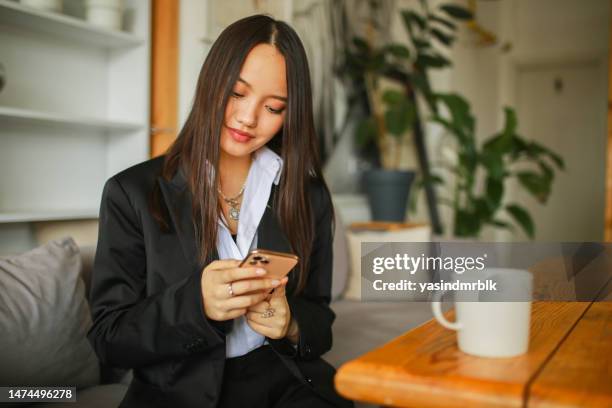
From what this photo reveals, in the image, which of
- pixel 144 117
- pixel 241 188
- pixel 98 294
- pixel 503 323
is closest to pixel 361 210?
pixel 144 117

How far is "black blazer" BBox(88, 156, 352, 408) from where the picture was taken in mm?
996

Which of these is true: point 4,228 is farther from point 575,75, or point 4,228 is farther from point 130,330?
point 575,75

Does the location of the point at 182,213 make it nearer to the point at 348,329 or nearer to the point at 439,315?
the point at 439,315

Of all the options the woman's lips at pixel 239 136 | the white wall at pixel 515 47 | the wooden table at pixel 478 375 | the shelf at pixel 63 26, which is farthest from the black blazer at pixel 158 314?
the white wall at pixel 515 47

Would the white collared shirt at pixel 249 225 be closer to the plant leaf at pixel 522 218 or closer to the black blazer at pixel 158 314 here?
the black blazer at pixel 158 314

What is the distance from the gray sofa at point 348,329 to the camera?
4.46ft

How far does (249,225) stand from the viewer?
1.21 m

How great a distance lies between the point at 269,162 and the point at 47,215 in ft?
3.13

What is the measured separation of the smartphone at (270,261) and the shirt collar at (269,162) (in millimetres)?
477

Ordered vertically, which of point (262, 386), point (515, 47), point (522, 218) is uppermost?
point (515, 47)

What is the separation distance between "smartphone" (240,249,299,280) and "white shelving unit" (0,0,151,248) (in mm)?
1287

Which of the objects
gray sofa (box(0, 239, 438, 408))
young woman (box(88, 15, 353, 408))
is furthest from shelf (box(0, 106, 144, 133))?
young woman (box(88, 15, 353, 408))

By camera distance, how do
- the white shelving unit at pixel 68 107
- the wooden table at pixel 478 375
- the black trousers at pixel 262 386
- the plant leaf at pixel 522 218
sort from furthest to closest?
the plant leaf at pixel 522 218, the white shelving unit at pixel 68 107, the black trousers at pixel 262 386, the wooden table at pixel 478 375

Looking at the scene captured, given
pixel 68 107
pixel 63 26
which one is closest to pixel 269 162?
pixel 63 26
